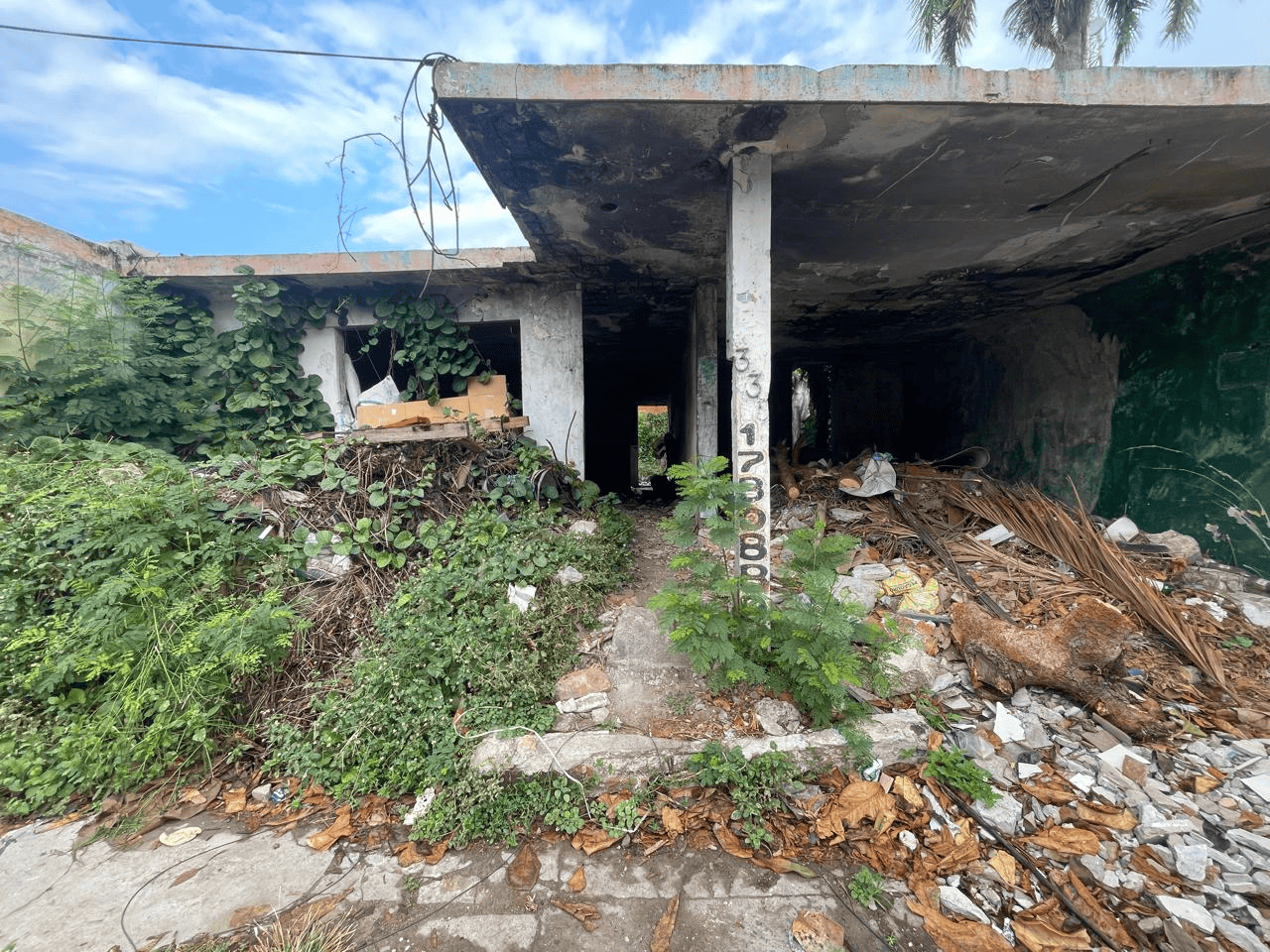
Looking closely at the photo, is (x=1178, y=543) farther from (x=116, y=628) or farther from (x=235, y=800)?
(x=116, y=628)

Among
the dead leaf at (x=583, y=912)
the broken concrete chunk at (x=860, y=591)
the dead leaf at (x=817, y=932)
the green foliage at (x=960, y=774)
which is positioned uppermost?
the broken concrete chunk at (x=860, y=591)

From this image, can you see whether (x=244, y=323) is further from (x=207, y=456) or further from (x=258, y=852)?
(x=258, y=852)

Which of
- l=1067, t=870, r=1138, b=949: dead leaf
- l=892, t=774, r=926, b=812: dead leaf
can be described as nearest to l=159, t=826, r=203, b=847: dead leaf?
l=892, t=774, r=926, b=812: dead leaf

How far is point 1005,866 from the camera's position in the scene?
2131mm

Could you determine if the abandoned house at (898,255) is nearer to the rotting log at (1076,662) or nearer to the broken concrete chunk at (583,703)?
the broken concrete chunk at (583,703)

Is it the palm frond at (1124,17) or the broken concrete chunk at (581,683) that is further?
the palm frond at (1124,17)

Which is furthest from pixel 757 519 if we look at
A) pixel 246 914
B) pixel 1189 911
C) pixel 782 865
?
pixel 246 914

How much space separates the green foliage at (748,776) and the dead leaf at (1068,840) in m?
1.02

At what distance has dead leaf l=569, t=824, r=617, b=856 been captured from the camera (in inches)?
90.6

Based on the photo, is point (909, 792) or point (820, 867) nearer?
point (820, 867)

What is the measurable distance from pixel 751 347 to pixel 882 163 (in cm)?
136

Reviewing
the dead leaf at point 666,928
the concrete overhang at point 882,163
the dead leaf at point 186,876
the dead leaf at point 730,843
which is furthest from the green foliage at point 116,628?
the concrete overhang at point 882,163

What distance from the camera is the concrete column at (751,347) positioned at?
3068mm

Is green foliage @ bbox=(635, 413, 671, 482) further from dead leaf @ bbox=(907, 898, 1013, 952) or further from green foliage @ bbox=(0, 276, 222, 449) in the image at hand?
dead leaf @ bbox=(907, 898, 1013, 952)
